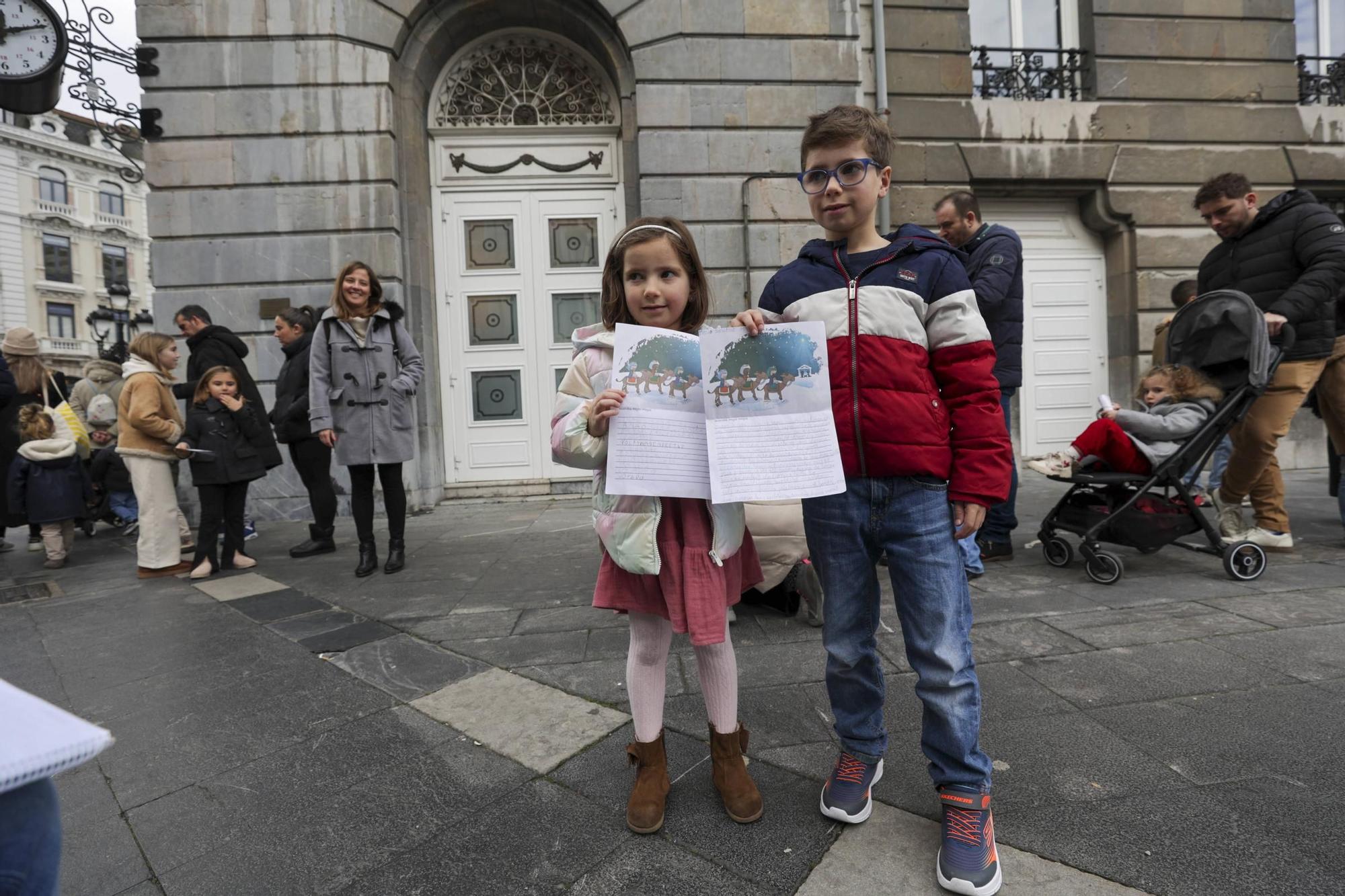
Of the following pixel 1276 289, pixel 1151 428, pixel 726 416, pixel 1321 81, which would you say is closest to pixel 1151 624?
A: pixel 1151 428

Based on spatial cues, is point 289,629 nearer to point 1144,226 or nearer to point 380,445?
point 380,445

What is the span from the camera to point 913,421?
162 cm

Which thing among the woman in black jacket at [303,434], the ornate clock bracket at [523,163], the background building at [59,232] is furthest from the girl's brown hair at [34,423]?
A: the background building at [59,232]

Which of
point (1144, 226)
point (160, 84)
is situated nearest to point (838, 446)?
point (160, 84)

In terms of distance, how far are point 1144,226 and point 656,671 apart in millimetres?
8761

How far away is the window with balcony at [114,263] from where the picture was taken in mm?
42469

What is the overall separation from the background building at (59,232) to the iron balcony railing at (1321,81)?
47313 mm

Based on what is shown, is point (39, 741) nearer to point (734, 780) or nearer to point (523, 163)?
point (734, 780)

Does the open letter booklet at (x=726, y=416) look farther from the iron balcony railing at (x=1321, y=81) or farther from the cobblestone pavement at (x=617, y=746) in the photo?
the iron balcony railing at (x=1321, y=81)

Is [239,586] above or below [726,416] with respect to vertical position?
below

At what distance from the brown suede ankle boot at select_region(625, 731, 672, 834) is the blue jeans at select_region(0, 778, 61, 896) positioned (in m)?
1.17

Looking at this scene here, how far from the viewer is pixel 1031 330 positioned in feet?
27.4

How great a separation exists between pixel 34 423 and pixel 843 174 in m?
6.71

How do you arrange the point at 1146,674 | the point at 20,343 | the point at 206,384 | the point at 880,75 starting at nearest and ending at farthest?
the point at 1146,674, the point at 206,384, the point at 20,343, the point at 880,75
